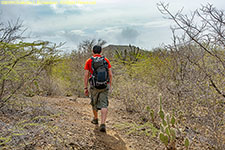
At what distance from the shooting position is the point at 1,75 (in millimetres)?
3209

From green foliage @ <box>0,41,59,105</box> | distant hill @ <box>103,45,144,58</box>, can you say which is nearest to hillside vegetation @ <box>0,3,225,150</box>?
green foliage @ <box>0,41,59,105</box>

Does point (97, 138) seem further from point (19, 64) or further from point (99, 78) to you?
point (19, 64)

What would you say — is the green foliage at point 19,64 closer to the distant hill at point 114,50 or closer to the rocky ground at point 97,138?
the rocky ground at point 97,138

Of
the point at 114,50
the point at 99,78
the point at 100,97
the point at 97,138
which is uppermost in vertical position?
the point at 114,50

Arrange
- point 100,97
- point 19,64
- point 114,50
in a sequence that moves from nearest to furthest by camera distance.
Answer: point 19,64 < point 100,97 < point 114,50

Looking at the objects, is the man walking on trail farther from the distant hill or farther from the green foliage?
the distant hill

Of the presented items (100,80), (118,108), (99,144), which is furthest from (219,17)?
(118,108)

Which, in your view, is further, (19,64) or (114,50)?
(114,50)

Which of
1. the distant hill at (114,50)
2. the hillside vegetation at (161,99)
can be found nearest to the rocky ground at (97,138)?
the hillside vegetation at (161,99)

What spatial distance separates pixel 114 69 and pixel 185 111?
5.86 meters

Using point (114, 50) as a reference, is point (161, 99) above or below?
below

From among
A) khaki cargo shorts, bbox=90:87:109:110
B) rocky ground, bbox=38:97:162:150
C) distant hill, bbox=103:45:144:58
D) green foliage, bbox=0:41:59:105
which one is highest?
distant hill, bbox=103:45:144:58

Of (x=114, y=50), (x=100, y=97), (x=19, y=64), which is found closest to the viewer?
(x=19, y=64)

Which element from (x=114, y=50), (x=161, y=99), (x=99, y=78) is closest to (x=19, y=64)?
(x=99, y=78)
